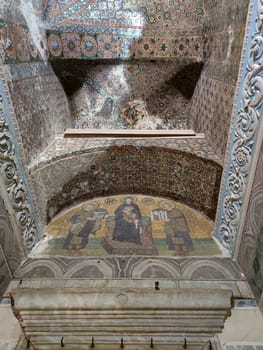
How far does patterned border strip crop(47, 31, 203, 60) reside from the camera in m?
3.49

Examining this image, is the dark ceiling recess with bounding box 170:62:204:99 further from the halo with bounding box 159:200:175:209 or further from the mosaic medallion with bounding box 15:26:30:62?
the mosaic medallion with bounding box 15:26:30:62

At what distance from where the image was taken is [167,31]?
359cm

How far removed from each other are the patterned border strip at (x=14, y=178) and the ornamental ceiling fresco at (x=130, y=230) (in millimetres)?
300

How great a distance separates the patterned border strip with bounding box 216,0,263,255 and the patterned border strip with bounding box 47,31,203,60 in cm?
203

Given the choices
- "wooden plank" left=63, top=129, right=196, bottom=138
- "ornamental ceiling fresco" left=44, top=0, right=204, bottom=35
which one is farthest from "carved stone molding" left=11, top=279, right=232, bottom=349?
"ornamental ceiling fresco" left=44, top=0, right=204, bottom=35

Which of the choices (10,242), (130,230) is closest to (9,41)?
(10,242)

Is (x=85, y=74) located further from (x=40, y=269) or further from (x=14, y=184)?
(x=40, y=269)

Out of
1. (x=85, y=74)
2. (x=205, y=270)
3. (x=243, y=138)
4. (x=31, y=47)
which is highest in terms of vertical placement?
(x=31, y=47)

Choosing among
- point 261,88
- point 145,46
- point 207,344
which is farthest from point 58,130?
point 207,344

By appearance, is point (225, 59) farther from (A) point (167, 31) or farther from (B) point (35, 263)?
(B) point (35, 263)

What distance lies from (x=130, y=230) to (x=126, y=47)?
2875 millimetres

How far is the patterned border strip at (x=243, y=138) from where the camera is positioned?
1.69 m

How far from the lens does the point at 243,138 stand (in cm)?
195

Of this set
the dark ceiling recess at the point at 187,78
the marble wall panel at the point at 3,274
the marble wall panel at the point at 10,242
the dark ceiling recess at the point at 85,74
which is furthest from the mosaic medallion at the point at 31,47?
the marble wall panel at the point at 3,274
